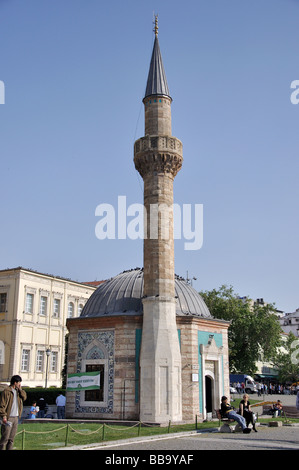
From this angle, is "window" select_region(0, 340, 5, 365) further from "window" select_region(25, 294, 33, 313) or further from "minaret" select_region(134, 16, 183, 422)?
"minaret" select_region(134, 16, 183, 422)

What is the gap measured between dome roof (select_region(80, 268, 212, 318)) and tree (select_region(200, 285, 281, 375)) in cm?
1581

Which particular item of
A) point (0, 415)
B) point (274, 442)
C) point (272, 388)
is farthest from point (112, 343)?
point (272, 388)

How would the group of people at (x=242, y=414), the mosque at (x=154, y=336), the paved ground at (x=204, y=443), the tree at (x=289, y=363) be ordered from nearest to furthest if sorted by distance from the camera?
the paved ground at (x=204, y=443) → the group of people at (x=242, y=414) → the mosque at (x=154, y=336) → the tree at (x=289, y=363)

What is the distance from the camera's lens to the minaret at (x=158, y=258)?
63.1 feet

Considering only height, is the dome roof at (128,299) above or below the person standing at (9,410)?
above

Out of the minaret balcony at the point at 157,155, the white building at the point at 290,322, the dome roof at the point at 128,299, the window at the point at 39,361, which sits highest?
the minaret balcony at the point at 157,155

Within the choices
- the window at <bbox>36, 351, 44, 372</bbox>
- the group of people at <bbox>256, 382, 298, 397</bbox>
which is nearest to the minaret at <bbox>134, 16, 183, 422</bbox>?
the window at <bbox>36, 351, 44, 372</bbox>

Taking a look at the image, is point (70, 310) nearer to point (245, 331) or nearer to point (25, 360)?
point (25, 360)

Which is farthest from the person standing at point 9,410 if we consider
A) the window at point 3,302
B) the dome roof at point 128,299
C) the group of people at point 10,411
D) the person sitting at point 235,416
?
the window at point 3,302

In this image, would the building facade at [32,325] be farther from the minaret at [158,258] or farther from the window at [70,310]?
the minaret at [158,258]

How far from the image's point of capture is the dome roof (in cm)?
2239

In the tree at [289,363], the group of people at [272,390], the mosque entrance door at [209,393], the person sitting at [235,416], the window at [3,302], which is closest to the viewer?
the person sitting at [235,416]

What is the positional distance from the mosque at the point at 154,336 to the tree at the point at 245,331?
1598 cm

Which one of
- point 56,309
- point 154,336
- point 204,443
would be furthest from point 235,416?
point 56,309
